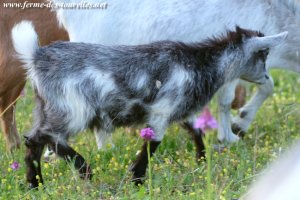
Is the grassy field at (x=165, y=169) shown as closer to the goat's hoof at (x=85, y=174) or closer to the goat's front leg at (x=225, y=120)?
the goat's hoof at (x=85, y=174)

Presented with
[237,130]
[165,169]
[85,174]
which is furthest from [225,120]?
[85,174]

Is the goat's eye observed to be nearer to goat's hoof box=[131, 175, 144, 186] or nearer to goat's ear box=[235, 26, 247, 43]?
goat's ear box=[235, 26, 247, 43]

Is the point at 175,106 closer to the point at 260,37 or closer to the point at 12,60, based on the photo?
the point at 260,37

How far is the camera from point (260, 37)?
4.37 meters

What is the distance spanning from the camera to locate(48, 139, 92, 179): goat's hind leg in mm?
3971

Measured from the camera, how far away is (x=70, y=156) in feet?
13.2

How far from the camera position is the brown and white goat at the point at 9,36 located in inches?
204

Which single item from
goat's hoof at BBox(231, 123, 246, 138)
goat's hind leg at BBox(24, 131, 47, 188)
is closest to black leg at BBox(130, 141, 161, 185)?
goat's hind leg at BBox(24, 131, 47, 188)

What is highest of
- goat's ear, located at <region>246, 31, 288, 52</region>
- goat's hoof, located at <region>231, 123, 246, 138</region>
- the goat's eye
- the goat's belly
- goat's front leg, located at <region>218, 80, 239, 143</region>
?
goat's ear, located at <region>246, 31, 288, 52</region>

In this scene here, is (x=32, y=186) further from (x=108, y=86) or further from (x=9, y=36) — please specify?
(x=9, y=36)

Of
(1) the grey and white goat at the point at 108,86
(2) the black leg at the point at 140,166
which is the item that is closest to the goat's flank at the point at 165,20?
(1) the grey and white goat at the point at 108,86

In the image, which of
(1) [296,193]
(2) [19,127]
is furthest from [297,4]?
(1) [296,193]

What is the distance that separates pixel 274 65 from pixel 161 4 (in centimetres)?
104

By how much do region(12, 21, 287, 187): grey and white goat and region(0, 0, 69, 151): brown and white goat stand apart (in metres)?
1.21
